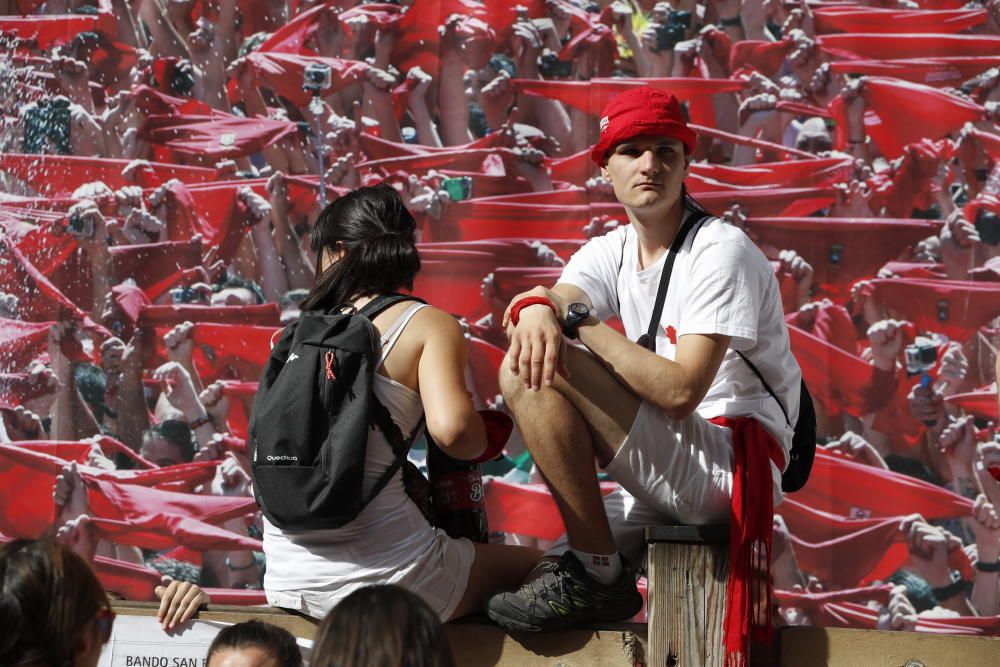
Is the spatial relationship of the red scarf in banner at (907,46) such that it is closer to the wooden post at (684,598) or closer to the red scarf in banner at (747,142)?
the red scarf in banner at (747,142)

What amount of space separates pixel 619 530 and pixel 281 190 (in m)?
2.33

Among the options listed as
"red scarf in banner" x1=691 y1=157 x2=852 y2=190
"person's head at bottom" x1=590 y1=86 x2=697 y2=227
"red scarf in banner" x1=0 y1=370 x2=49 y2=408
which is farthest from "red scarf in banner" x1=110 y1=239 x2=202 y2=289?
"person's head at bottom" x1=590 y1=86 x2=697 y2=227

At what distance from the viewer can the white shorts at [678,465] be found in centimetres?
213

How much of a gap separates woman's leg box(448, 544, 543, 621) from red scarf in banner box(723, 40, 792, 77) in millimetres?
2308

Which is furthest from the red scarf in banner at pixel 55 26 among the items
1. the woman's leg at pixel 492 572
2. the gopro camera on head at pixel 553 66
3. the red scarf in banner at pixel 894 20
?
the woman's leg at pixel 492 572

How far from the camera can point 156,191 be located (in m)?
4.23

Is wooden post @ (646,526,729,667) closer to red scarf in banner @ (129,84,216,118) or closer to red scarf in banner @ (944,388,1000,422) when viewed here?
red scarf in banner @ (944,388,1000,422)

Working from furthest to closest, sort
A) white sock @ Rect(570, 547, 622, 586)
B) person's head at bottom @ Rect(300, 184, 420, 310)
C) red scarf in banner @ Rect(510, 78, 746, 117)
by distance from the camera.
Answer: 1. red scarf in banner @ Rect(510, 78, 746, 117)
2. person's head at bottom @ Rect(300, 184, 420, 310)
3. white sock @ Rect(570, 547, 622, 586)

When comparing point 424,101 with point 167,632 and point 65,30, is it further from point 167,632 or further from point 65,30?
point 167,632

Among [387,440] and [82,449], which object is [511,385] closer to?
[387,440]

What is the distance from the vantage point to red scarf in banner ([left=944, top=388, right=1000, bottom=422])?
3.86m

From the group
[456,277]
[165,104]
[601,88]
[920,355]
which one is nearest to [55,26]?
[165,104]

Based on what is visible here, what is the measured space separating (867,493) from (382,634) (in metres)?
2.86

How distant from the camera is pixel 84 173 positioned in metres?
4.25
